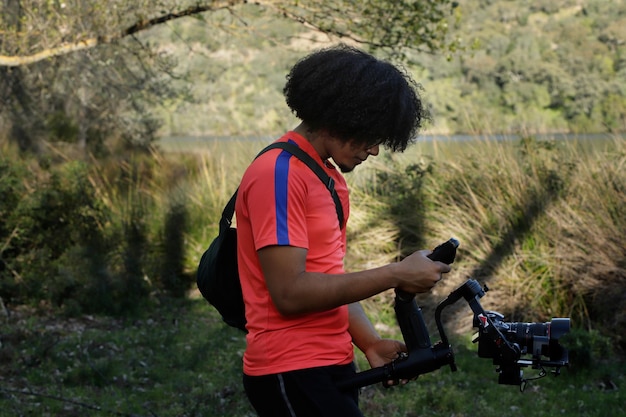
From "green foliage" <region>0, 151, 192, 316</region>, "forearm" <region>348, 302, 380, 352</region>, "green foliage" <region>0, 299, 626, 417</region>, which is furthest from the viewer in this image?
"green foliage" <region>0, 151, 192, 316</region>

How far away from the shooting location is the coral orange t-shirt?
2.12 metres

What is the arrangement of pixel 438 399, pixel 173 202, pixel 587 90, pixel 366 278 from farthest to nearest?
pixel 587 90 < pixel 173 202 < pixel 438 399 < pixel 366 278

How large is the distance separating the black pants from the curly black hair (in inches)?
25.7

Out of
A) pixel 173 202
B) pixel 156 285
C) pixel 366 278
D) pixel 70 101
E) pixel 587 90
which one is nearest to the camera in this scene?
pixel 366 278

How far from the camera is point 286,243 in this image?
2.09 metres

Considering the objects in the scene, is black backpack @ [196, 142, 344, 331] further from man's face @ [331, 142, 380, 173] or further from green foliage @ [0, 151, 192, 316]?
green foliage @ [0, 151, 192, 316]

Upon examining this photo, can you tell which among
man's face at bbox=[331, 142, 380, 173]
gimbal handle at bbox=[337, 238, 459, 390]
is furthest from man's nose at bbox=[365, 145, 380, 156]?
gimbal handle at bbox=[337, 238, 459, 390]

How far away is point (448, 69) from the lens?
75.8 feet

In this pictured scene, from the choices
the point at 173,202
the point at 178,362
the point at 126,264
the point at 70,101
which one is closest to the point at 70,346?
the point at 178,362

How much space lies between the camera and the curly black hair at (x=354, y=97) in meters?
2.24

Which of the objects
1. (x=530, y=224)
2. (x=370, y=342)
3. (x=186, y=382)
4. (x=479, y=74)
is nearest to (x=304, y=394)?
(x=370, y=342)

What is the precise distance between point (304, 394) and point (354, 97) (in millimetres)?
805

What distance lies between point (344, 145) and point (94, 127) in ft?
67.2

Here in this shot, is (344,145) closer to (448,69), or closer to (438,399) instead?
(438,399)
